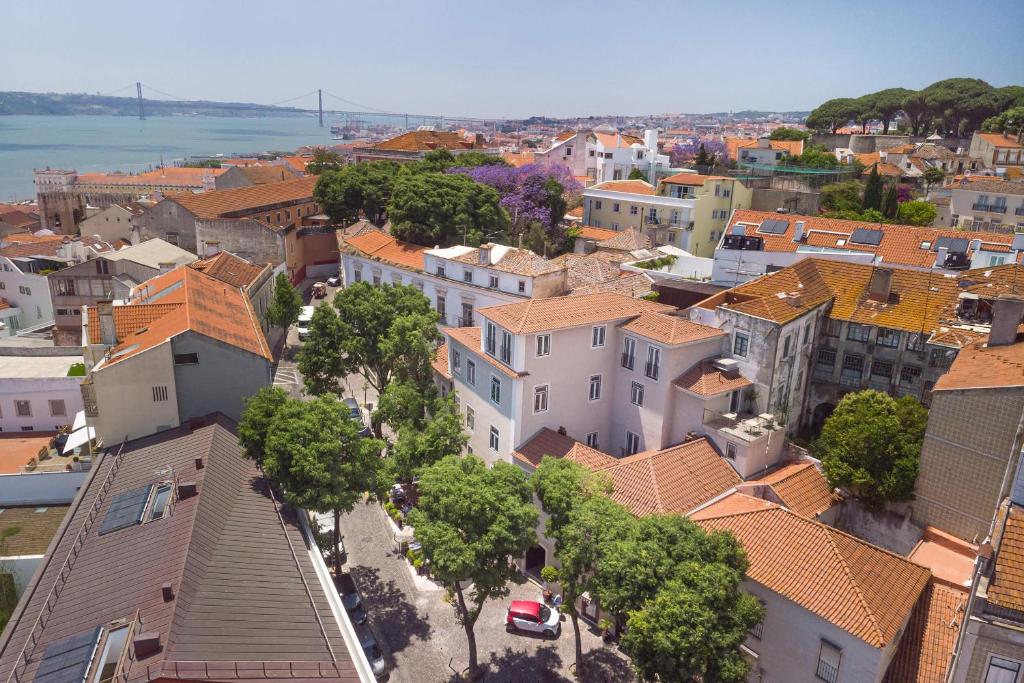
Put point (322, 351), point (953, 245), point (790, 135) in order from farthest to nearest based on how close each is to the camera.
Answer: point (790, 135) → point (953, 245) → point (322, 351)

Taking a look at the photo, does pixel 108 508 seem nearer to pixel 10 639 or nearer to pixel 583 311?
pixel 10 639

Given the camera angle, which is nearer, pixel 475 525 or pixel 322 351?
pixel 475 525

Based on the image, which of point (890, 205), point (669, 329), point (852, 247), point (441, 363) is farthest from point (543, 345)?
point (890, 205)

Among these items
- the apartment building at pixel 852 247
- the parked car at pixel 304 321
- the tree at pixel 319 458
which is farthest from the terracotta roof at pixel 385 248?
the tree at pixel 319 458

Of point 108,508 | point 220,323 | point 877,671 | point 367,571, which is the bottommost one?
point 367,571

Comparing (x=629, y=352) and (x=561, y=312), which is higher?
(x=561, y=312)

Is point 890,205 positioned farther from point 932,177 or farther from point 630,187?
point 630,187

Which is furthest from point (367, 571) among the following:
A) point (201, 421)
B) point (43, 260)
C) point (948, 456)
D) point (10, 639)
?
point (43, 260)
